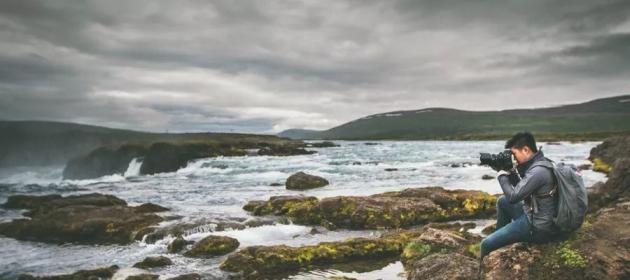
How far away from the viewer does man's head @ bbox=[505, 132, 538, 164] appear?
23.6ft

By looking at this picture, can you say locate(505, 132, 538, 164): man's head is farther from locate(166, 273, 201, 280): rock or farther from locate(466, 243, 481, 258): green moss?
locate(166, 273, 201, 280): rock

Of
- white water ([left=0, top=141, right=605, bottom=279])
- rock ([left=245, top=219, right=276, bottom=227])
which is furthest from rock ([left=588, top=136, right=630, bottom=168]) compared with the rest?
rock ([left=245, top=219, right=276, bottom=227])

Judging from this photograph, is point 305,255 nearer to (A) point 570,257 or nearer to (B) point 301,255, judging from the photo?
(B) point 301,255

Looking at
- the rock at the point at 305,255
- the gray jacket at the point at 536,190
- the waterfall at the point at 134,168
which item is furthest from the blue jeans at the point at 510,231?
the waterfall at the point at 134,168

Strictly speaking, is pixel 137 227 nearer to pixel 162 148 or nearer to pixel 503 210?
pixel 503 210

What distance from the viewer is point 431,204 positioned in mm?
21250

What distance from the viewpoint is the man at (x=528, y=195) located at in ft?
22.6

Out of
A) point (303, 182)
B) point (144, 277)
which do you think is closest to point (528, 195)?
point (144, 277)

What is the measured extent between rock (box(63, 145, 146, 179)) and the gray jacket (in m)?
66.0

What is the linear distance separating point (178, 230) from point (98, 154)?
6115 cm

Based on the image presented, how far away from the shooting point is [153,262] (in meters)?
14.4

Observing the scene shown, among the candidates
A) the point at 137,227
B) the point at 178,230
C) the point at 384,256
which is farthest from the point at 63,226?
the point at 384,256

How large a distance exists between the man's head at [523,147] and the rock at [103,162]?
66.0 m

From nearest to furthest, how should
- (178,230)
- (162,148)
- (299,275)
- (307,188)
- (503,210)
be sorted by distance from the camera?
1. (503,210)
2. (299,275)
3. (178,230)
4. (307,188)
5. (162,148)
